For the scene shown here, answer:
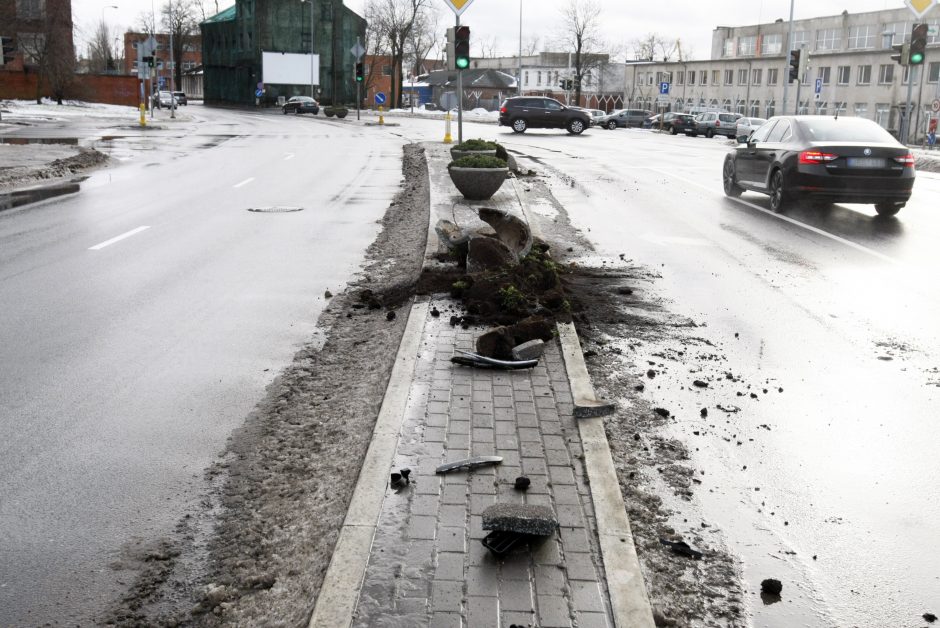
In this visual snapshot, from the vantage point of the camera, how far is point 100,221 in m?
13.7

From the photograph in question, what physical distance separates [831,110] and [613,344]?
259ft

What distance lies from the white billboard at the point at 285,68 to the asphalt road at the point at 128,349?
7749 centimetres

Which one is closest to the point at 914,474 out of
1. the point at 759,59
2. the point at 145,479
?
the point at 145,479

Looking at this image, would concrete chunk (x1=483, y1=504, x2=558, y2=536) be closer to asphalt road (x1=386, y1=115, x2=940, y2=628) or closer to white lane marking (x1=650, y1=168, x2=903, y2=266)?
asphalt road (x1=386, y1=115, x2=940, y2=628)

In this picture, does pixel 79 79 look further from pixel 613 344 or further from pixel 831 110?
pixel 613 344

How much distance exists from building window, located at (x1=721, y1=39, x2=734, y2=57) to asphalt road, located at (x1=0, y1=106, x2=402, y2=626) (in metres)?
106

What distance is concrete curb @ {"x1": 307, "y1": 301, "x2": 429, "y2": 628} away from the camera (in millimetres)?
3322

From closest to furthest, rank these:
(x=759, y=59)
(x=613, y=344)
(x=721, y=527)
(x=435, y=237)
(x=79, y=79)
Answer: (x=721, y=527) → (x=613, y=344) → (x=435, y=237) → (x=79, y=79) → (x=759, y=59)

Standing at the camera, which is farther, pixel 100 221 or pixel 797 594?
pixel 100 221

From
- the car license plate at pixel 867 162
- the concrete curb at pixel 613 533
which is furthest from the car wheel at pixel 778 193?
the concrete curb at pixel 613 533

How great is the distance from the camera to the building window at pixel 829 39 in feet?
312

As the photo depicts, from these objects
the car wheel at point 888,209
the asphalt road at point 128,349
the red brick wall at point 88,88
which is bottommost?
the asphalt road at point 128,349

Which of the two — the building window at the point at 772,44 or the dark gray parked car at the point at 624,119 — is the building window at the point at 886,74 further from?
the building window at the point at 772,44

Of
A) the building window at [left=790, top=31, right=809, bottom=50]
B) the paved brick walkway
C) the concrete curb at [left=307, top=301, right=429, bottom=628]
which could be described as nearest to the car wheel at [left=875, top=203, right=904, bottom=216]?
the paved brick walkway
